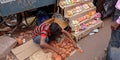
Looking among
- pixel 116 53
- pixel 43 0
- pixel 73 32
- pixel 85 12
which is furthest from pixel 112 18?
pixel 116 53

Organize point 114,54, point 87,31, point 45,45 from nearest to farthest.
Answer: point 114,54 < point 45,45 < point 87,31

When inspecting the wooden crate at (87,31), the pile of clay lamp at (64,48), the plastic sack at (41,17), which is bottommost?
the pile of clay lamp at (64,48)

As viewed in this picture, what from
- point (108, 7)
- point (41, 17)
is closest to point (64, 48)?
point (41, 17)

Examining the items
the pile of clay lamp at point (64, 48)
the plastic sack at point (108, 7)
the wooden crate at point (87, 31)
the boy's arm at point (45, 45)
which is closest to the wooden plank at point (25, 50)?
the boy's arm at point (45, 45)

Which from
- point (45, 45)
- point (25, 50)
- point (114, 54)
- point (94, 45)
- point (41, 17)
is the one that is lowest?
point (94, 45)

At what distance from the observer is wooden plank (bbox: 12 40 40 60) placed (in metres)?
4.21

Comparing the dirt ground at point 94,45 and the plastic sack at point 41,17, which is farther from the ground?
the plastic sack at point 41,17

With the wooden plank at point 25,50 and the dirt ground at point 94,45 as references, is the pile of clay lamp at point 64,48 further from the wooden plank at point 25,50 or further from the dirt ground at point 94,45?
the wooden plank at point 25,50

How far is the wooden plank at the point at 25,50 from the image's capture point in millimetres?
4215

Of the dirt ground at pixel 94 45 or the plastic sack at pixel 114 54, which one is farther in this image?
the dirt ground at pixel 94 45

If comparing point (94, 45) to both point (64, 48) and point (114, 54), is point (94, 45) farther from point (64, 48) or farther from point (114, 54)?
point (114, 54)

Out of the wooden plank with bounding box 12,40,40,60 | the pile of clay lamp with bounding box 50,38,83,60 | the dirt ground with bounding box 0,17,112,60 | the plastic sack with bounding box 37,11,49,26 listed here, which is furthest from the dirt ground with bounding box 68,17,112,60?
the plastic sack with bounding box 37,11,49,26

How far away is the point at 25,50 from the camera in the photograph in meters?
4.31

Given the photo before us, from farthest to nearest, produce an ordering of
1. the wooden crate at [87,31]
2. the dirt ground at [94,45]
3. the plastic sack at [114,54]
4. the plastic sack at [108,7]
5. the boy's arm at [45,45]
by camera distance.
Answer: the plastic sack at [108,7] → the wooden crate at [87,31] → the dirt ground at [94,45] → the boy's arm at [45,45] → the plastic sack at [114,54]
